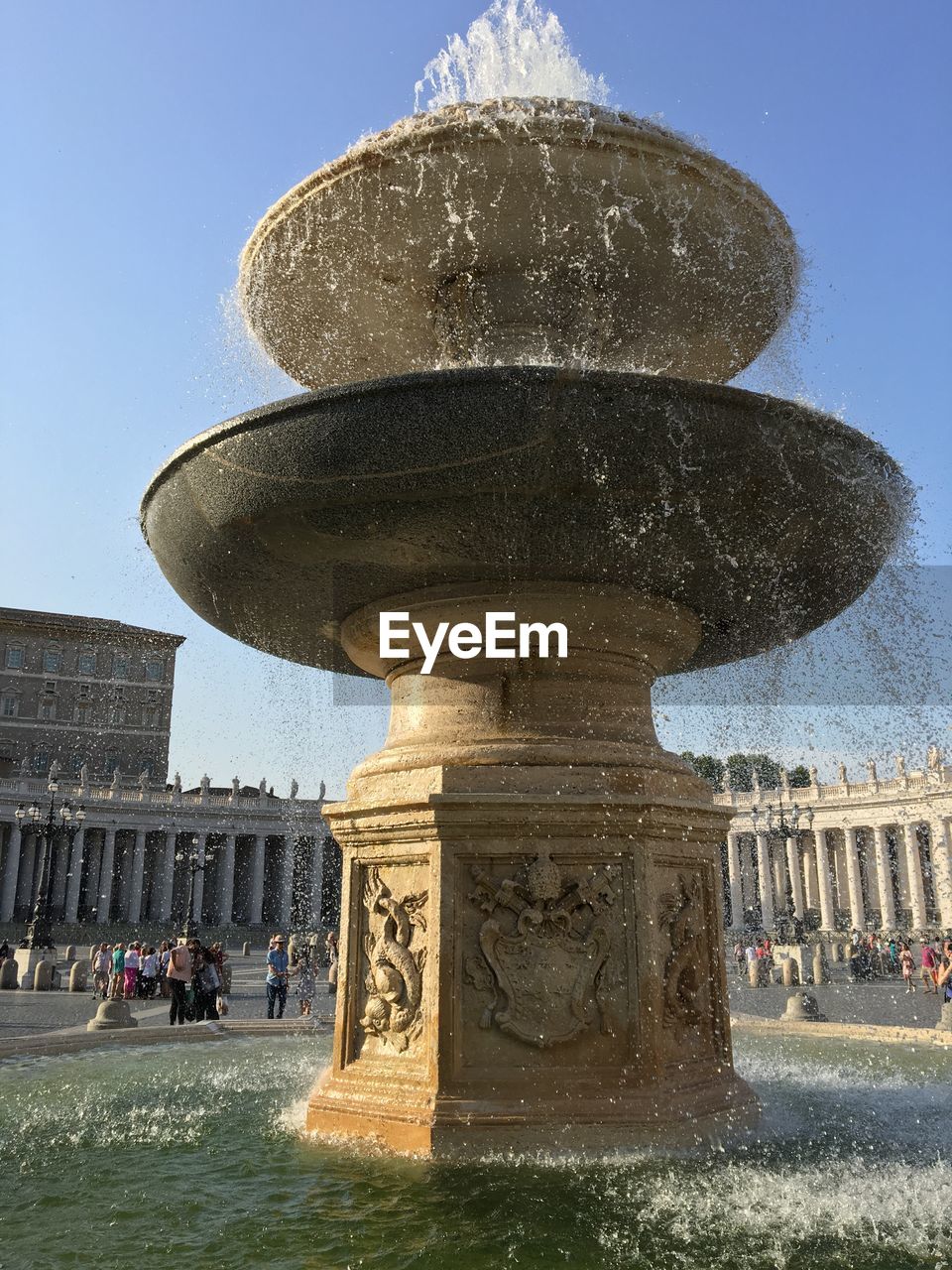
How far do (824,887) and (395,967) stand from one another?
72012 millimetres

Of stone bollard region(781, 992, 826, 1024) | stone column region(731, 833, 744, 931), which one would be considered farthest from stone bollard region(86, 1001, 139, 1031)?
stone column region(731, 833, 744, 931)

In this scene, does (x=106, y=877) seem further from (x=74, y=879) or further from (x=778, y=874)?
(x=778, y=874)

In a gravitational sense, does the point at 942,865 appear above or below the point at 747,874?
below

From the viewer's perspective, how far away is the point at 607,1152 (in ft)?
15.4

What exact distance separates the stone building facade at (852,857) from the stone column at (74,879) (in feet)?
140

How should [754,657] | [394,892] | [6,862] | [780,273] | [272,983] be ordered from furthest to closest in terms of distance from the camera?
[6,862] → [272,983] → [754,657] → [780,273] → [394,892]

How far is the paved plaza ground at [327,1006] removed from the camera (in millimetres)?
17062

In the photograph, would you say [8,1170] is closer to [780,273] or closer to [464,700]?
[464,700]

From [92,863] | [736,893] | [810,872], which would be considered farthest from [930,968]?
[92,863]

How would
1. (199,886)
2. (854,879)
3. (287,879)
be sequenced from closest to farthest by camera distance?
(854,879) → (199,886) → (287,879)

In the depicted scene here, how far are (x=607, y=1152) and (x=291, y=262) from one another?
5.25 metres

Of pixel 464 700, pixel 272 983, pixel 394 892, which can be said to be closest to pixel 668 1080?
pixel 394 892

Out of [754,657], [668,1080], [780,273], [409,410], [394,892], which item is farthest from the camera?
[754,657]

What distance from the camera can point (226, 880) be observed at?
78375 mm
